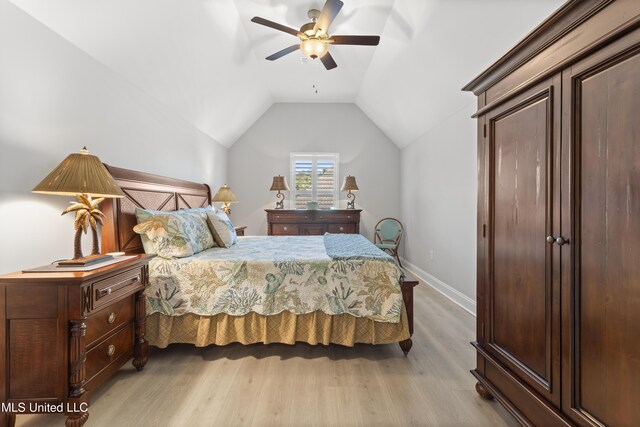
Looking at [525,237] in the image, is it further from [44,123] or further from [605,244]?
[44,123]

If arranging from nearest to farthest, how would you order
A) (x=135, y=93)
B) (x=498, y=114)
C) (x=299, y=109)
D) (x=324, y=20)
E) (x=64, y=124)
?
(x=498, y=114), (x=64, y=124), (x=324, y=20), (x=135, y=93), (x=299, y=109)

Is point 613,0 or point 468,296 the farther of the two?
point 468,296

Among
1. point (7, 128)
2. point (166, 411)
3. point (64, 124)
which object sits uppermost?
point (64, 124)

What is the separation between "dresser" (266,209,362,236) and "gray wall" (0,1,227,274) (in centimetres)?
257

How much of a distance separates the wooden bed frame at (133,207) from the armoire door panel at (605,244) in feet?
3.75

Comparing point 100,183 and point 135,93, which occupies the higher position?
point 135,93

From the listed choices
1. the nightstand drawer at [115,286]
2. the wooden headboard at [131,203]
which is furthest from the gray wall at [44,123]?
the nightstand drawer at [115,286]

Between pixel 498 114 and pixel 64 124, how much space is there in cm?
265

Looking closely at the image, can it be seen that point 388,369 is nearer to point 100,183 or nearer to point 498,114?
point 498,114

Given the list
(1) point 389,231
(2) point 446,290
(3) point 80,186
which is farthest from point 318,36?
(1) point 389,231

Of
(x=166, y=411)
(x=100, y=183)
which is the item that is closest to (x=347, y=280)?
(x=166, y=411)

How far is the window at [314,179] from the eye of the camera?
17.6 ft

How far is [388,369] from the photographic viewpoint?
2.01 meters

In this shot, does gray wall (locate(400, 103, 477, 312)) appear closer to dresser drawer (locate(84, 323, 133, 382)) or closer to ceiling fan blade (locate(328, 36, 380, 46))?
ceiling fan blade (locate(328, 36, 380, 46))
